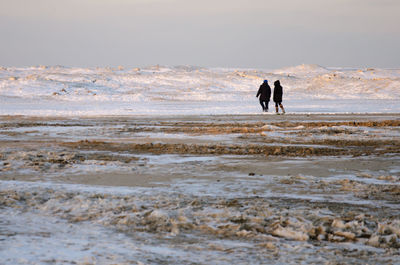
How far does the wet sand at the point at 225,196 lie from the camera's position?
3734 millimetres

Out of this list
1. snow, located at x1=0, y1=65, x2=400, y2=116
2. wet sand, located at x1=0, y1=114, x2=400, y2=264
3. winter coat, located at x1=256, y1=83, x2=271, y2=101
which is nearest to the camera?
wet sand, located at x1=0, y1=114, x2=400, y2=264

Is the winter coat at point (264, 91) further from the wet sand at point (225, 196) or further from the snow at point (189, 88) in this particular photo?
the snow at point (189, 88)

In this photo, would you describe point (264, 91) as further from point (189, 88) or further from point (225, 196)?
point (189, 88)

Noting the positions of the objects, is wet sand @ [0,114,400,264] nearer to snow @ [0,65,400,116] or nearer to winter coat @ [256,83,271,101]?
winter coat @ [256,83,271,101]

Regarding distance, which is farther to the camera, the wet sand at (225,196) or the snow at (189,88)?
the snow at (189,88)

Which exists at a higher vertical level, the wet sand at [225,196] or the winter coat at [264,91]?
the winter coat at [264,91]

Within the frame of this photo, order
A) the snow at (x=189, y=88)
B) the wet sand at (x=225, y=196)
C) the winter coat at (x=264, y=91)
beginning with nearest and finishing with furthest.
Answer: the wet sand at (x=225, y=196)
the winter coat at (x=264, y=91)
the snow at (x=189, y=88)

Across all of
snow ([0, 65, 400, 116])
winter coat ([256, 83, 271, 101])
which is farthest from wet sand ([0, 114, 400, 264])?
snow ([0, 65, 400, 116])

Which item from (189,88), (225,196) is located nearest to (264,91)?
(225,196)

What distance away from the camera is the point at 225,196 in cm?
536

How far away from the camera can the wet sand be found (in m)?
3.73

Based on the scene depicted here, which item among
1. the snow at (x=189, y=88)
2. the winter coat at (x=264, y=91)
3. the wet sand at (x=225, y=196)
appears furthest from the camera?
the snow at (x=189, y=88)

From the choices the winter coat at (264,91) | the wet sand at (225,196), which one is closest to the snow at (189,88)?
the winter coat at (264,91)

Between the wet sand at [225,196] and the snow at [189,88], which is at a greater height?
the snow at [189,88]
